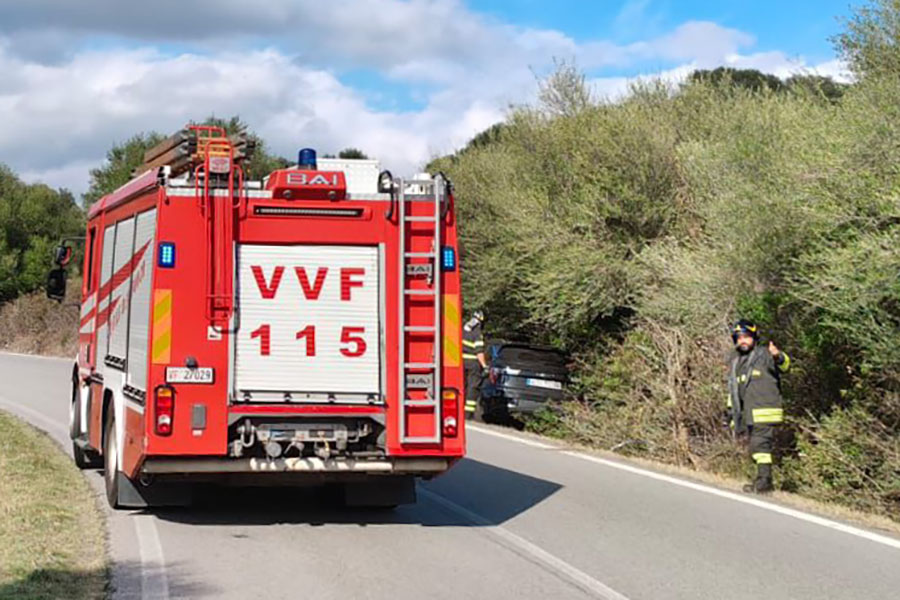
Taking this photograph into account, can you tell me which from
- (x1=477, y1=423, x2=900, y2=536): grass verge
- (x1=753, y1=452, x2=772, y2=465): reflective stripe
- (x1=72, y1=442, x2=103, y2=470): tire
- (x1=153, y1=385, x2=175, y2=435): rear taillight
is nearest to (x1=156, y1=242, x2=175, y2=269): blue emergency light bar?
(x1=153, y1=385, x2=175, y2=435): rear taillight

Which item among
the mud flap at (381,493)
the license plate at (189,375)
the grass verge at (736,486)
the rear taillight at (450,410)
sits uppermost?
the license plate at (189,375)

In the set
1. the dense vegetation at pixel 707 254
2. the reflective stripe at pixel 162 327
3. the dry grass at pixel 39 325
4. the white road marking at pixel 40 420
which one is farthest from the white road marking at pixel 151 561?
the dry grass at pixel 39 325

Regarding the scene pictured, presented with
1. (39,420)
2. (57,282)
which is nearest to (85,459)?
(57,282)

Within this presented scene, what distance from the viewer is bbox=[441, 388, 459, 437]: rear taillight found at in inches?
353

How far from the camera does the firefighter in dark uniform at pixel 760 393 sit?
11625mm

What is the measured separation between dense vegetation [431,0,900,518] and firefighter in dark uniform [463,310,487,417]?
3.94ft

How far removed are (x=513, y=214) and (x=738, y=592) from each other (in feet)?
44.5

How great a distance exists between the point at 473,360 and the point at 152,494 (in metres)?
9.56

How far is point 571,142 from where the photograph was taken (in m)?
20.4

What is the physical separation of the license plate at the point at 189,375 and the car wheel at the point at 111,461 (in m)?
1.59

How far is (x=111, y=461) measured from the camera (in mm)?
10172

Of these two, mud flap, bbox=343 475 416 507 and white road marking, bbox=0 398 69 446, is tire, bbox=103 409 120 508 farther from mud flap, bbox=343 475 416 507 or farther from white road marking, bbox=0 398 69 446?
white road marking, bbox=0 398 69 446

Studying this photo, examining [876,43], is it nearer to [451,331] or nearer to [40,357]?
[451,331]

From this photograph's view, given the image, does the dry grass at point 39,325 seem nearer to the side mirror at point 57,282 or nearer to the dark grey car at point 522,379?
the dark grey car at point 522,379
